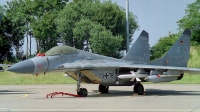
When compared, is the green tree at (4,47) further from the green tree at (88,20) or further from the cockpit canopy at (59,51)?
the cockpit canopy at (59,51)

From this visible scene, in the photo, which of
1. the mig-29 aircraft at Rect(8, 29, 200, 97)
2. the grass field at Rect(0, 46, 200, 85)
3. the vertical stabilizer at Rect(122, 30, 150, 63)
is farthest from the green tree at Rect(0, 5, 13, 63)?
the mig-29 aircraft at Rect(8, 29, 200, 97)

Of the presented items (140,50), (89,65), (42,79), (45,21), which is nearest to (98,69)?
(89,65)

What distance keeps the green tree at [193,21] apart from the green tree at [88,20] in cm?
858

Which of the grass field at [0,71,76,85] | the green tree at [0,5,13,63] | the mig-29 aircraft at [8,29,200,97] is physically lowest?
the grass field at [0,71,76,85]

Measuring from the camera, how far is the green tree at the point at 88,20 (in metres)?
60.7

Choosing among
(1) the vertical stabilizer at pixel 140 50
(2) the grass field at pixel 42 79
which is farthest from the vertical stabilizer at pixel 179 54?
(2) the grass field at pixel 42 79

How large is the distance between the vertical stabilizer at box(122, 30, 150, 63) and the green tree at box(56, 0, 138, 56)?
36.7 meters

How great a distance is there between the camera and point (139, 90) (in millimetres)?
19016

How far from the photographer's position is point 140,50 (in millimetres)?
21328

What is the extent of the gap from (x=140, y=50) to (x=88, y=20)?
39.3 m

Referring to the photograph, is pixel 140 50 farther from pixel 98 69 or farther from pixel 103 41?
pixel 103 41

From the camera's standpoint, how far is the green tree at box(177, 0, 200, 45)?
204 ft

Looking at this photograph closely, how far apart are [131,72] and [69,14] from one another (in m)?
45.9

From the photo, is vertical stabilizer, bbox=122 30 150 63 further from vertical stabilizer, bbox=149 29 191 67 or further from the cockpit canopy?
the cockpit canopy
